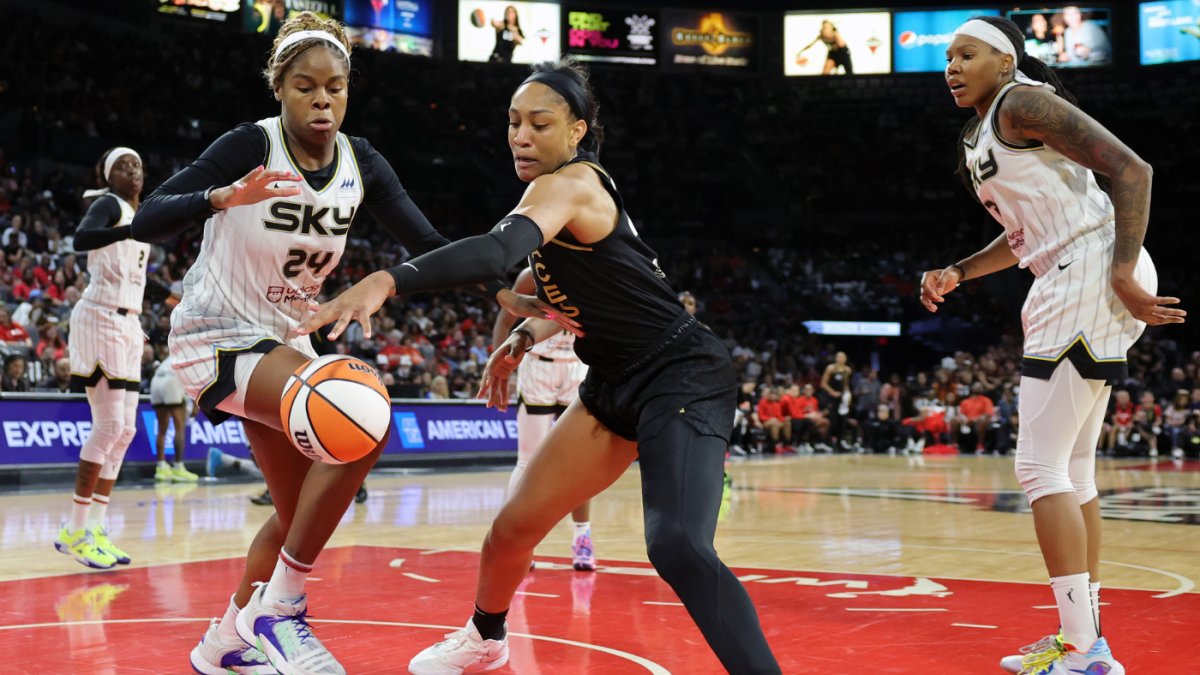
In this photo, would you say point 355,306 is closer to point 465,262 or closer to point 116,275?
point 465,262

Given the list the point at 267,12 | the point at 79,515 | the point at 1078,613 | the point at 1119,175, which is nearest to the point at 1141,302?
the point at 1119,175

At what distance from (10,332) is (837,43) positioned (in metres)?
24.4

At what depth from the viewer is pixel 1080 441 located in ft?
12.2

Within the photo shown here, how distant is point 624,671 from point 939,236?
28581 mm

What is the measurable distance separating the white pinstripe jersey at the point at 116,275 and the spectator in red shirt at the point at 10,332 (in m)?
6.87

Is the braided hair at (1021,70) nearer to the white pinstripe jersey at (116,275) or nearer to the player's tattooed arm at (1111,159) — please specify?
the player's tattooed arm at (1111,159)

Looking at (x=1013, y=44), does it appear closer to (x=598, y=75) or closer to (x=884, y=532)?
(x=884, y=532)

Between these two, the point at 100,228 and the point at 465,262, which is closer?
the point at 465,262

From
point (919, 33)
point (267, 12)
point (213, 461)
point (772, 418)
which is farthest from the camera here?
point (919, 33)

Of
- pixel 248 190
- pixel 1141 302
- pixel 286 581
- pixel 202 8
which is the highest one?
pixel 202 8

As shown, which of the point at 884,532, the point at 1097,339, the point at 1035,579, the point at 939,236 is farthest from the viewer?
the point at 939,236

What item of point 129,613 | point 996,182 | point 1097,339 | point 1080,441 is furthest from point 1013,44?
point 129,613

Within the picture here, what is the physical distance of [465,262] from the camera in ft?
8.32

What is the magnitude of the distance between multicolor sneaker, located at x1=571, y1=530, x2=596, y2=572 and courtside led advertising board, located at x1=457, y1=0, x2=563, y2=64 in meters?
23.7
